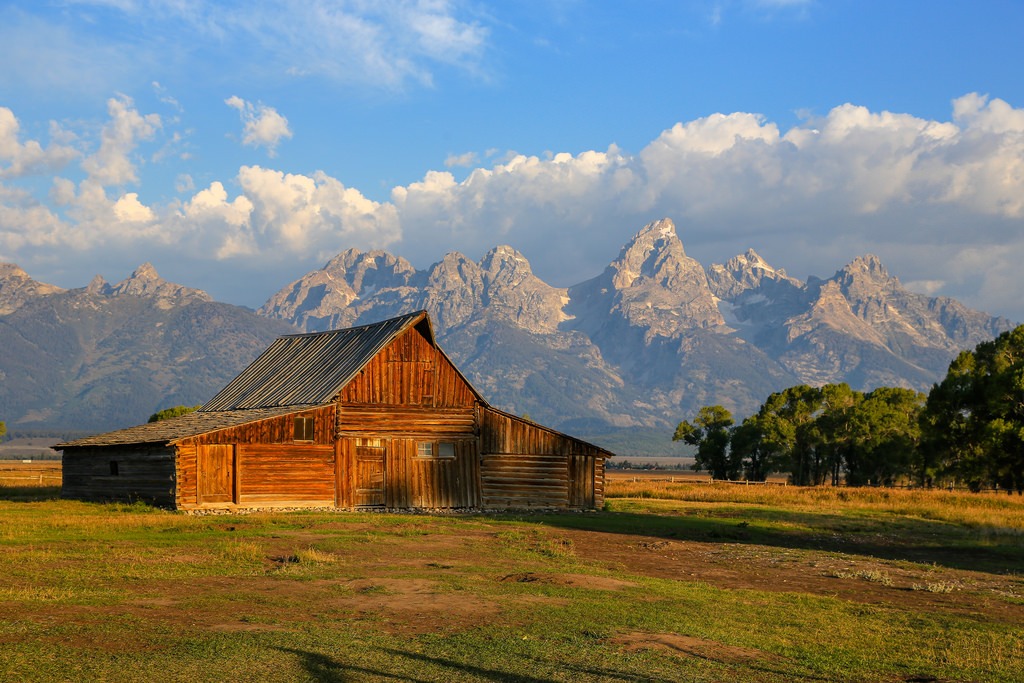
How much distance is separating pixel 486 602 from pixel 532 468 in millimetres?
31186

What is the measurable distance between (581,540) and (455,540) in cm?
465

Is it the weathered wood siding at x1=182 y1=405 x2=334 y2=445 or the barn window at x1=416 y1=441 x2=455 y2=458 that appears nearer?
the weathered wood siding at x1=182 y1=405 x2=334 y2=445

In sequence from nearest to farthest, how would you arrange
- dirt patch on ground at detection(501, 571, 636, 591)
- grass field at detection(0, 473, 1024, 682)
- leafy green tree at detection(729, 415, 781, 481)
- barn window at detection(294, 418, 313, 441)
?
grass field at detection(0, 473, 1024, 682) → dirt patch on ground at detection(501, 571, 636, 591) → barn window at detection(294, 418, 313, 441) → leafy green tree at detection(729, 415, 781, 481)

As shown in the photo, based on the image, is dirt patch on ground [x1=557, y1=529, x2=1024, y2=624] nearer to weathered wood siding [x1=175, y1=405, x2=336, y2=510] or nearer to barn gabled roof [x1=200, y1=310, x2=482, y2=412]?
weathered wood siding [x1=175, y1=405, x2=336, y2=510]

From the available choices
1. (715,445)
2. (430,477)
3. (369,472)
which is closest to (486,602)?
(369,472)

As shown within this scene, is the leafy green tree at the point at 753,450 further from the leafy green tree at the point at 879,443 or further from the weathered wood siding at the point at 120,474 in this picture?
the weathered wood siding at the point at 120,474

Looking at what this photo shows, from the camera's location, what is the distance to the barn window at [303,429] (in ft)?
152

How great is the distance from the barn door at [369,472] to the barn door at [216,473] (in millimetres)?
6158

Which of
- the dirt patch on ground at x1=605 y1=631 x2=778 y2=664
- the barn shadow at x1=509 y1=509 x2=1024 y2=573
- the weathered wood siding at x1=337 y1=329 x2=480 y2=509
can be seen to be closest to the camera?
the dirt patch on ground at x1=605 y1=631 x2=778 y2=664

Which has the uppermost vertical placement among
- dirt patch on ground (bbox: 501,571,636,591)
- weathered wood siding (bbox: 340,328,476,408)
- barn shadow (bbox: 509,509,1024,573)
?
weathered wood siding (bbox: 340,328,476,408)

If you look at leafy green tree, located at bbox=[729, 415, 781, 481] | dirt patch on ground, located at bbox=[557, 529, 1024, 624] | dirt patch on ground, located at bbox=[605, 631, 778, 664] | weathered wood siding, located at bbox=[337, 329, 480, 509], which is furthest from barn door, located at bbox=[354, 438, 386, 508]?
leafy green tree, located at bbox=[729, 415, 781, 481]

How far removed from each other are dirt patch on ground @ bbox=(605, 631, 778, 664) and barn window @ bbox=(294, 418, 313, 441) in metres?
31.0

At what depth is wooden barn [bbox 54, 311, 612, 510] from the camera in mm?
44000

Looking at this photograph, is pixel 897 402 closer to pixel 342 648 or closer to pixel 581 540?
pixel 581 540
